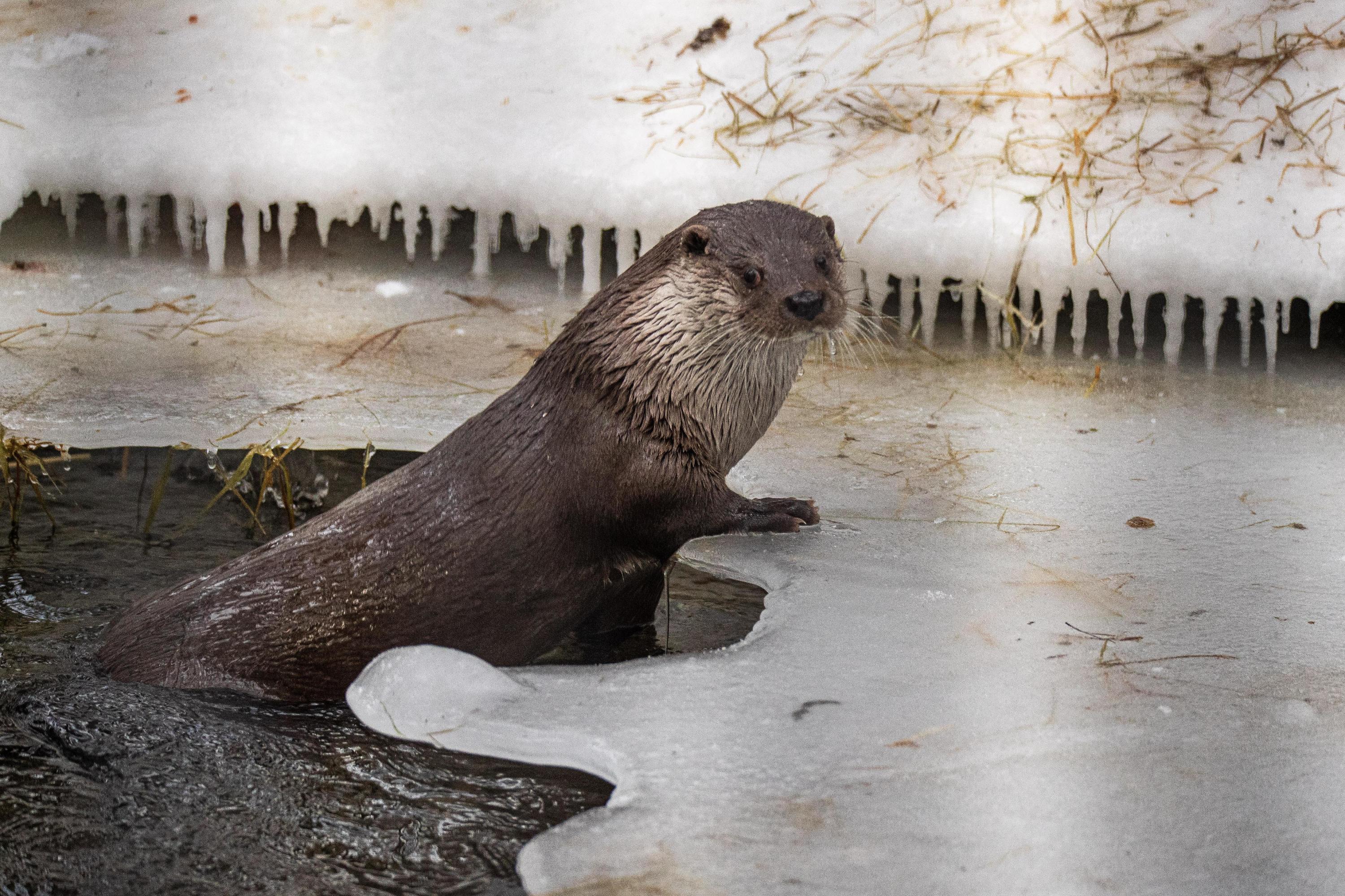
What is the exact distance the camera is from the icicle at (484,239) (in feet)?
14.0

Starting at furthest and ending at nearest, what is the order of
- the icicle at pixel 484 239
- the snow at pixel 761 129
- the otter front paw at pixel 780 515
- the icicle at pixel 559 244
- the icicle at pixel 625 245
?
the icicle at pixel 484 239
the icicle at pixel 559 244
the icicle at pixel 625 245
the snow at pixel 761 129
the otter front paw at pixel 780 515

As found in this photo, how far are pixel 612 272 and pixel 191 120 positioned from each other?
138cm

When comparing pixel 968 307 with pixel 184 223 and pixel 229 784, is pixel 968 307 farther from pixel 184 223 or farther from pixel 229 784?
pixel 229 784

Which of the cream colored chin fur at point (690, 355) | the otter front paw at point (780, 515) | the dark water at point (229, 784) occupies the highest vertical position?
the cream colored chin fur at point (690, 355)

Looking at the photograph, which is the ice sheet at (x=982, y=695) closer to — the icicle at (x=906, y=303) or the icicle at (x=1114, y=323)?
the icicle at (x=1114, y=323)

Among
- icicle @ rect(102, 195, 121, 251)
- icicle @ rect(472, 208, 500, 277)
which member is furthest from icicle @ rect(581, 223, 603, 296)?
icicle @ rect(102, 195, 121, 251)

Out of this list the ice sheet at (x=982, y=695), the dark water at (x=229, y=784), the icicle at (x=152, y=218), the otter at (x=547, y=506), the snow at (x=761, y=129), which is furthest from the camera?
the icicle at (x=152, y=218)

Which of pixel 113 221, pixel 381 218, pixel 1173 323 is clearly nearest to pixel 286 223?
pixel 381 218

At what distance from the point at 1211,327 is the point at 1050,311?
412mm

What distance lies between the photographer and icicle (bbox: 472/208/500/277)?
4.27m

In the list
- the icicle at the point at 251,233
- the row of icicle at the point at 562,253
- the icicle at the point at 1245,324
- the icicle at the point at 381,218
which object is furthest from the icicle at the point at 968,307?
the icicle at the point at 251,233

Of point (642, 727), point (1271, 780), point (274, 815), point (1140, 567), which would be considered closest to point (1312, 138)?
point (1140, 567)

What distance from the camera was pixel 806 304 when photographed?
237 centimetres

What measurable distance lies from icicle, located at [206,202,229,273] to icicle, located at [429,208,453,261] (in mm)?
623
